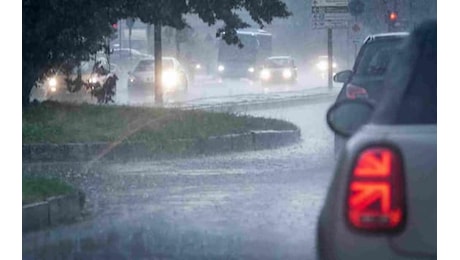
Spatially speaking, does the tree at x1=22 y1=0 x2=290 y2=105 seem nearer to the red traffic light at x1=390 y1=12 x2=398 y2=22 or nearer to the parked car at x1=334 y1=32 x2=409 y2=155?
the red traffic light at x1=390 y1=12 x2=398 y2=22

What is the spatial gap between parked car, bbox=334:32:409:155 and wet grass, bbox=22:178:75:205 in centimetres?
226

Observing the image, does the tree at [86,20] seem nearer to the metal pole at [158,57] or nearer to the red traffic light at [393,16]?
the metal pole at [158,57]

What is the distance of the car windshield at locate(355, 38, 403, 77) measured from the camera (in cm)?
454

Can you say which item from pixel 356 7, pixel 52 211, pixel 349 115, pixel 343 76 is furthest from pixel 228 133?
pixel 349 115

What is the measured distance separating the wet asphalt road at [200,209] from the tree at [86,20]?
149cm

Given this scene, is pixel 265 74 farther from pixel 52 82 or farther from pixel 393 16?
pixel 393 16

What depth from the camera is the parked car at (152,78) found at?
16609 millimetres

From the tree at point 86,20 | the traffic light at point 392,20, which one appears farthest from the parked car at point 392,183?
the tree at point 86,20

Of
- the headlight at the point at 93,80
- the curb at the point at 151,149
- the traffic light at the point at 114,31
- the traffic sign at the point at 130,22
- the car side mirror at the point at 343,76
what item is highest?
the traffic sign at the point at 130,22

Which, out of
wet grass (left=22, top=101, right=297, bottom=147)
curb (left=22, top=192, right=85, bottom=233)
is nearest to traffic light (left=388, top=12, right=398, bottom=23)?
curb (left=22, top=192, right=85, bottom=233)

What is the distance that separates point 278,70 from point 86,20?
275 centimetres

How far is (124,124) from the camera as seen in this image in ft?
38.3

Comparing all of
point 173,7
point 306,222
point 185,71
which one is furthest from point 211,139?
point 185,71

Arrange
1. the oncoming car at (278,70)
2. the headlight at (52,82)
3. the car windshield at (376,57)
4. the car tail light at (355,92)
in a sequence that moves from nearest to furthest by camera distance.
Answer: the car windshield at (376,57), the car tail light at (355,92), the oncoming car at (278,70), the headlight at (52,82)
